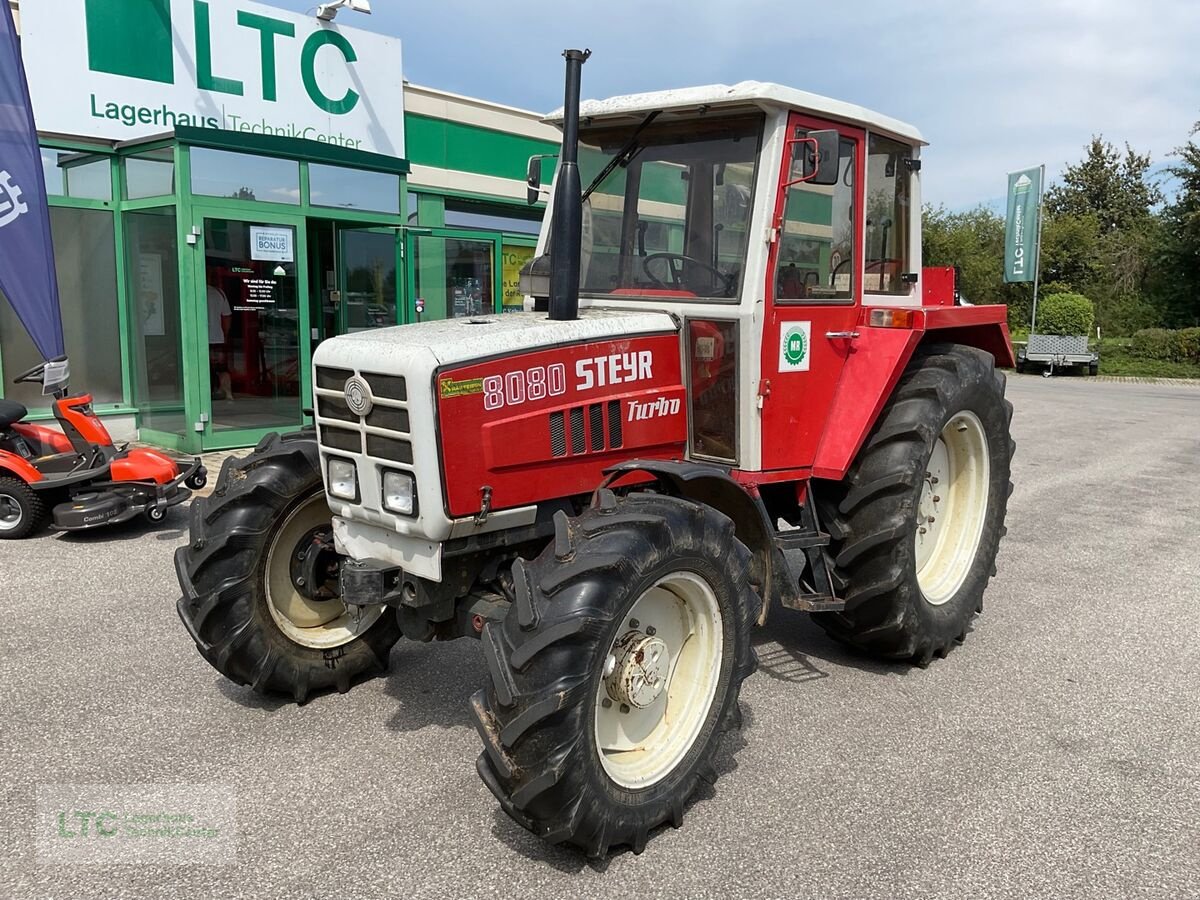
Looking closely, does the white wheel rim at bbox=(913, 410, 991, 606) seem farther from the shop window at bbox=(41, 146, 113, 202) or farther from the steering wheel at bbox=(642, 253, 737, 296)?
the shop window at bbox=(41, 146, 113, 202)

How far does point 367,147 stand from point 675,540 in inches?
390

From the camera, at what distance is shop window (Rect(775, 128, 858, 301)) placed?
3938 millimetres

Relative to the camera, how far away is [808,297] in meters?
4.09

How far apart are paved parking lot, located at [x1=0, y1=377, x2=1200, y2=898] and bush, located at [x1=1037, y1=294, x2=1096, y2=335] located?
22190 millimetres

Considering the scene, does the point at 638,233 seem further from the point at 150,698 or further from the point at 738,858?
the point at 150,698

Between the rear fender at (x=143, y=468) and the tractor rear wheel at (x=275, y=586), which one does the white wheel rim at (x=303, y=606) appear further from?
the rear fender at (x=143, y=468)

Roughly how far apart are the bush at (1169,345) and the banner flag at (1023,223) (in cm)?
423

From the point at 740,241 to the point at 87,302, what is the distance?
853cm

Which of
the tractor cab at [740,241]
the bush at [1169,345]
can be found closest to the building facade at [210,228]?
the tractor cab at [740,241]

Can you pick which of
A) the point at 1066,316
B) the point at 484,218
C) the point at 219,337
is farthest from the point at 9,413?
the point at 1066,316

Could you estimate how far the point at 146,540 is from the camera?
263 inches

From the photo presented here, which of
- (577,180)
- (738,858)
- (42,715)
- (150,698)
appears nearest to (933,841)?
(738,858)

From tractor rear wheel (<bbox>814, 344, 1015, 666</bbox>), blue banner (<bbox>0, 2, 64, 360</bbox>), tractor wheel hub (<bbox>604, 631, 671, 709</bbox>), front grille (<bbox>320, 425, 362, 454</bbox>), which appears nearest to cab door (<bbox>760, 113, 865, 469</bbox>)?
tractor rear wheel (<bbox>814, 344, 1015, 666</bbox>)

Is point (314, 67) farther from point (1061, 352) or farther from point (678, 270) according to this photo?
point (1061, 352)
